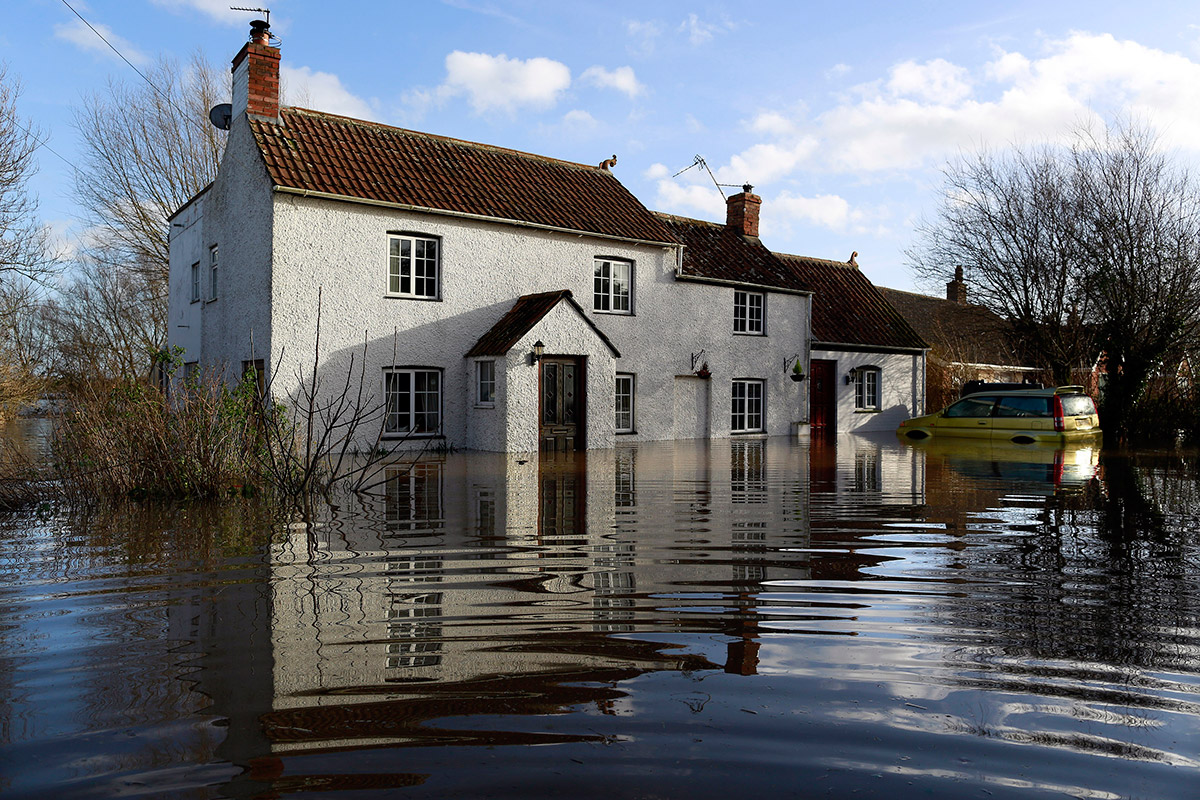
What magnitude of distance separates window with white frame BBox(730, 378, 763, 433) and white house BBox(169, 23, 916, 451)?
2.06 metres

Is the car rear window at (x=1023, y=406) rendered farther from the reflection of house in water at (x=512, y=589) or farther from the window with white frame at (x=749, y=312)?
the reflection of house in water at (x=512, y=589)

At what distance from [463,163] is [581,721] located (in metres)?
Result: 18.1

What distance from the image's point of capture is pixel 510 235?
62.1 ft

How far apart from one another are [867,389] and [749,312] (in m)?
5.96

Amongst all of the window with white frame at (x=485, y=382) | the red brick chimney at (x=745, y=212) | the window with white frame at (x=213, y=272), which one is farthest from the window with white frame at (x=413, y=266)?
the red brick chimney at (x=745, y=212)

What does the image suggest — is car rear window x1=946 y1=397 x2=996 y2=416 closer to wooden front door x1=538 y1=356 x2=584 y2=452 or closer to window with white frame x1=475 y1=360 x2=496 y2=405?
wooden front door x1=538 y1=356 x2=584 y2=452

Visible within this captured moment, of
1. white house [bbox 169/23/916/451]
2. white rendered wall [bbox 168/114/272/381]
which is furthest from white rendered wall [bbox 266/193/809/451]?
white rendered wall [bbox 168/114/272/381]

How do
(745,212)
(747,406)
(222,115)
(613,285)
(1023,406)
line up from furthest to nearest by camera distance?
(745,212) < (747,406) < (613,285) < (222,115) < (1023,406)

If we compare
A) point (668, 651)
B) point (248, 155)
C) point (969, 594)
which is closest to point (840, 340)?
point (248, 155)

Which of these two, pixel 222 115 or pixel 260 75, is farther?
pixel 222 115

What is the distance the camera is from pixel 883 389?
91.8ft

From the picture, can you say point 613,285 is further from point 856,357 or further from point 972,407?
point 856,357

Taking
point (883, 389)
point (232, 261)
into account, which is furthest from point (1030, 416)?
point (232, 261)

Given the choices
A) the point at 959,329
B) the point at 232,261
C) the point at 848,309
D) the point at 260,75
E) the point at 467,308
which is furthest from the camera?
the point at 959,329
